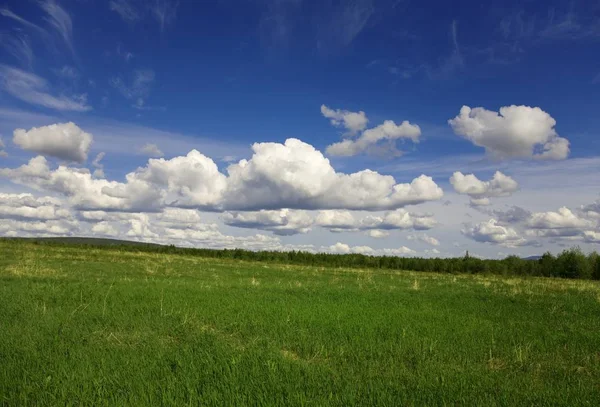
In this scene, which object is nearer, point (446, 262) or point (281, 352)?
point (281, 352)

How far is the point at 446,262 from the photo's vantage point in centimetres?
9606

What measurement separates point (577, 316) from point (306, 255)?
9386 cm

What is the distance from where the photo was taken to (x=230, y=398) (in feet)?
21.2

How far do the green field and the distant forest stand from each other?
63.5m

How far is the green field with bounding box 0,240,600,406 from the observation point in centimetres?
664

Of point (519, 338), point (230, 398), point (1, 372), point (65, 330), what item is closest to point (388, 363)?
point (230, 398)

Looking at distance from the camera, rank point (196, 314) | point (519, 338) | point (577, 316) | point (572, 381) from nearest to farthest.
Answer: point (572, 381) < point (519, 338) < point (196, 314) < point (577, 316)

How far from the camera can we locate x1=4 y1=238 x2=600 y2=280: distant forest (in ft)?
274

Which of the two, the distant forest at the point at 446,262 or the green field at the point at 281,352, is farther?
the distant forest at the point at 446,262

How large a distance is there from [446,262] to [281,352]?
9438 centimetres

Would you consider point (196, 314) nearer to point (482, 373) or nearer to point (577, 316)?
point (482, 373)

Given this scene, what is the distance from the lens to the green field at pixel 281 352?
664 cm

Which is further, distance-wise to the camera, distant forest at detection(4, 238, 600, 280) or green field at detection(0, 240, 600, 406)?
distant forest at detection(4, 238, 600, 280)

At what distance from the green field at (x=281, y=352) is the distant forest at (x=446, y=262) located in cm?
6350
